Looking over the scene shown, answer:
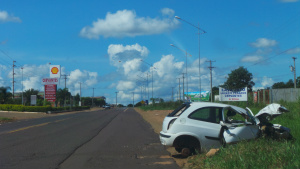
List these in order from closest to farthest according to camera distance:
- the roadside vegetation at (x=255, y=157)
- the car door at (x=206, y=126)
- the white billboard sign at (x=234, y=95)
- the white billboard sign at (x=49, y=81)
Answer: the roadside vegetation at (x=255, y=157), the car door at (x=206, y=126), the white billboard sign at (x=234, y=95), the white billboard sign at (x=49, y=81)

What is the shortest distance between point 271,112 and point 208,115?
1865 millimetres

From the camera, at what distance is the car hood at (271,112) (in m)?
9.64

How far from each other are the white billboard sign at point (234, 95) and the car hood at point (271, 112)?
28.0 meters

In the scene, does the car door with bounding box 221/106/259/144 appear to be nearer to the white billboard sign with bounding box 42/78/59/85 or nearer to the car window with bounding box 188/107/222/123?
the car window with bounding box 188/107/222/123

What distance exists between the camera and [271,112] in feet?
32.2

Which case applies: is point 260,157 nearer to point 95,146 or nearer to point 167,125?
point 167,125

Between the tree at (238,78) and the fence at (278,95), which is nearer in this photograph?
the fence at (278,95)

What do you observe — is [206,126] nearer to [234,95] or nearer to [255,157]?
[255,157]

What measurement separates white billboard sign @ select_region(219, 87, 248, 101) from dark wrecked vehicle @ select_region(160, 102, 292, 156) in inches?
1126

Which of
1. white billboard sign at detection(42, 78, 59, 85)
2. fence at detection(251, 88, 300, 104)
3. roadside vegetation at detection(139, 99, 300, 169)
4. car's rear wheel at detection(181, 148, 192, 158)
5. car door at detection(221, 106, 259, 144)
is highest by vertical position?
white billboard sign at detection(42, 78, 59, 85)

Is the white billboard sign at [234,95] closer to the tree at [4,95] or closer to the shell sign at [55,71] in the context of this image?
the shell sign at [55,71]

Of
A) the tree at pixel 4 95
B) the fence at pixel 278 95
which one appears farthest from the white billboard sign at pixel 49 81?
the fence at pixel 278 95

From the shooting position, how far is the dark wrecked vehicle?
31.1 feet

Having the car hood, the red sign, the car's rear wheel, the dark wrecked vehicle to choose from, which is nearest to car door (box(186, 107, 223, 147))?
the dark wrecked vehicle
